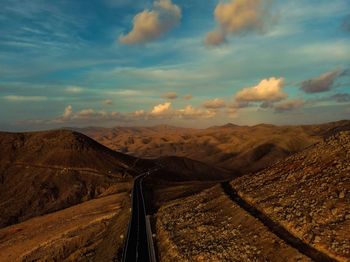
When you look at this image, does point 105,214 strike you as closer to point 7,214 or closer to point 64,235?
point 64,235

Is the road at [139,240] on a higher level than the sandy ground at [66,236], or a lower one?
higher

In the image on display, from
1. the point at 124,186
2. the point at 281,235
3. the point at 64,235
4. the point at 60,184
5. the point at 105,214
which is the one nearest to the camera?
the point at 281,235

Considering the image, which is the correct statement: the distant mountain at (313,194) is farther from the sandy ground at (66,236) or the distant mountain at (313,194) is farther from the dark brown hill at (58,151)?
the dark brown hill at (58,151)

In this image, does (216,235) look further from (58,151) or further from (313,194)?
(58,151)

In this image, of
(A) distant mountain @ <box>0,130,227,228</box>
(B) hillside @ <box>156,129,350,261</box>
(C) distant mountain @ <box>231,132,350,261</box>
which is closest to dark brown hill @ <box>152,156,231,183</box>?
(A) distant mountain @ <box>0,130,227,228</box>

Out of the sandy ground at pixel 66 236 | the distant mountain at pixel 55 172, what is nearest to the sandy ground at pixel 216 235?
the sandy ground at pixel 66 236

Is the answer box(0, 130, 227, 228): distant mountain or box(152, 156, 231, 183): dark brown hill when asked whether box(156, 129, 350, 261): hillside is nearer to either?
box(0, 130, 227, 228): distant mountain

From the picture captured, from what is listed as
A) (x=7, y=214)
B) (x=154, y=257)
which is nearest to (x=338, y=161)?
(x=154, y=257)
